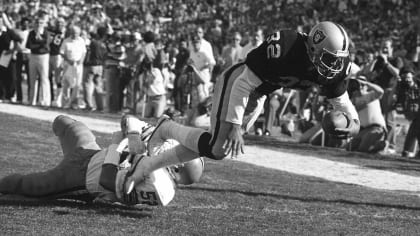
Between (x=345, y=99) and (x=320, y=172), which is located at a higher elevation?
(x=345, y=99)

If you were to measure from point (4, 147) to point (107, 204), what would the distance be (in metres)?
3.13

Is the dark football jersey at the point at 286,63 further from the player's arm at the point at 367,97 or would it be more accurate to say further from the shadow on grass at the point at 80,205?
the player's arm at the point at 367,97

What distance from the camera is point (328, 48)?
489cm

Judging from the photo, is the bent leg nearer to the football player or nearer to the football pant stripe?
the football player

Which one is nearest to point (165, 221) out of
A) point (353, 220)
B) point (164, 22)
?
point (353, 220)

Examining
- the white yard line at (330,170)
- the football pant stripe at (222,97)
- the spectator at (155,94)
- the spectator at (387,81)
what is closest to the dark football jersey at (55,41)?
the spectator at (155,94)

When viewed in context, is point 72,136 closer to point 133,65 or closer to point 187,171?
point 187,171

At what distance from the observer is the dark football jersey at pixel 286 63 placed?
197 inches

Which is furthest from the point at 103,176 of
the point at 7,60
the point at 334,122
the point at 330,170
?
the point at 7,60

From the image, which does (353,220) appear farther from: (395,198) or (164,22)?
(164,22)

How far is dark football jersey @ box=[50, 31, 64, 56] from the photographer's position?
14.8 meters

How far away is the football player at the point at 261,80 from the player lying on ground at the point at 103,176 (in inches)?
5.5

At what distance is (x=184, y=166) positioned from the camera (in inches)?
222

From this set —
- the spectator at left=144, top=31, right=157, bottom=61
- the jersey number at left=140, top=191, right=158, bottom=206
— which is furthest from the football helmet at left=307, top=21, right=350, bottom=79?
the spectator at left=144, top=31, right=157, bottom=61
